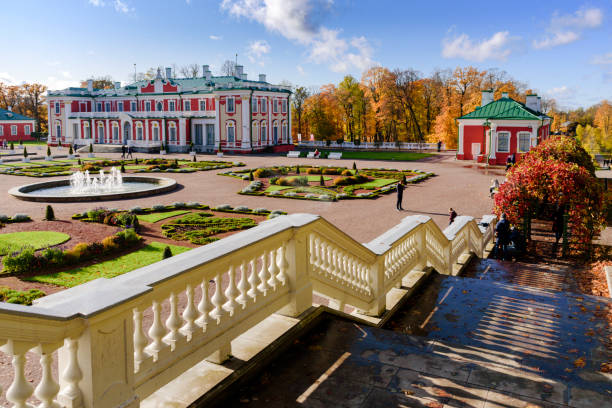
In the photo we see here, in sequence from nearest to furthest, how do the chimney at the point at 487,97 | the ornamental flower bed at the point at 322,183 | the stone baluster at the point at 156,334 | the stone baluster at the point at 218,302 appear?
the stone baluster at the point at 156,334, the stone baluster at the point at 218,302, the ornamental flower bed at the point at 322,183, the chimney at the point at 487,97

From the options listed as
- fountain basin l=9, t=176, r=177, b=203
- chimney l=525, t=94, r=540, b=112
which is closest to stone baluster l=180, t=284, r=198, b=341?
fountain basin l=9, t=176, r=177, b=203

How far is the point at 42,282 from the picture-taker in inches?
436

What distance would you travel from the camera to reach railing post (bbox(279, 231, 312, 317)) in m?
5.42

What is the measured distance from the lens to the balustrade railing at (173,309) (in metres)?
2.84

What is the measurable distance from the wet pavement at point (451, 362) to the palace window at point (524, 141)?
3565 cm

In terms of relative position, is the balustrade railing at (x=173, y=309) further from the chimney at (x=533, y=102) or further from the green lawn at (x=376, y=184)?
the chimney at (x=533, y=102)

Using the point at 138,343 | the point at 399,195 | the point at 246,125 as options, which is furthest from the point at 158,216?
the point at 246,125

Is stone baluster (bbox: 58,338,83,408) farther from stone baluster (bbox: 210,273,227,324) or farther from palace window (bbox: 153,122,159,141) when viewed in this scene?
palace window (bbox: 153,122,159,141)

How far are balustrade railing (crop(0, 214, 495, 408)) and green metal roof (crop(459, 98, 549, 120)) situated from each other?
37.3 meters

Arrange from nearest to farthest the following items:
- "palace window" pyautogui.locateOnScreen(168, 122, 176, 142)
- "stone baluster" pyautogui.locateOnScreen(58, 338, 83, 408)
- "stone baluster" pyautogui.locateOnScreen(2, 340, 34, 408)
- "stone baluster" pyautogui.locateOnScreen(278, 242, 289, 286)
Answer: "stone baluster" pyautogui.locateOnScreen(2, 340, 34, 408)
"stone baluster" pyautogui.locateOnScreen(58, 338, 83, 408)
"stone baluster" pyautogui.locateOnScreen(278, 242, 289, 286)
"palace window" pyautogui.locateOnScreen(168, 122, 176, 142)

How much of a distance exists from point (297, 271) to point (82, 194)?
20932 millimetres

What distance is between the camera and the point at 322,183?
28781 mm

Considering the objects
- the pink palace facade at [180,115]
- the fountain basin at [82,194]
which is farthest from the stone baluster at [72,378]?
the pink palace facade at [180,115]

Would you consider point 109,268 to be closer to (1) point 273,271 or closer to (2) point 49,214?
(2) point 49,214
